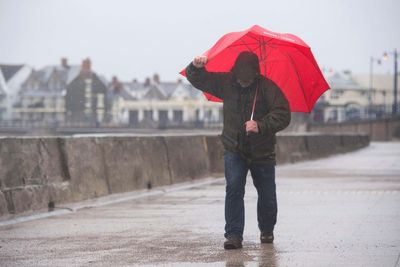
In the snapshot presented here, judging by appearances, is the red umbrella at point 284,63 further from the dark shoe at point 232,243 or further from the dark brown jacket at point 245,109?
the dark shoe at point 232,243

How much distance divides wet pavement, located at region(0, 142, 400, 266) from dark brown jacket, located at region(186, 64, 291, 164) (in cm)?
86

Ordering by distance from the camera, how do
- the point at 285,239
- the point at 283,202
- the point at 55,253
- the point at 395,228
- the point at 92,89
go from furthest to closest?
the point at 92,89, the point at 283,202, the point at 395,228, the point at 285,239, the point at 55,253

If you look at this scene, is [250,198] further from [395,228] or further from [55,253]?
[55,253]

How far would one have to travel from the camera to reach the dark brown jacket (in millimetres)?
9312

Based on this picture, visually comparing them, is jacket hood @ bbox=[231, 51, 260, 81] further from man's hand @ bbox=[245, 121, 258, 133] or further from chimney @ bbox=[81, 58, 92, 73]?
chimney @ bbox=[81, 58, 92, 73]

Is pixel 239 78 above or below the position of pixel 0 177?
above

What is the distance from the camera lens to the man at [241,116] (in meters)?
9.25

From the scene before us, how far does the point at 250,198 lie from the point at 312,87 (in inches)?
215

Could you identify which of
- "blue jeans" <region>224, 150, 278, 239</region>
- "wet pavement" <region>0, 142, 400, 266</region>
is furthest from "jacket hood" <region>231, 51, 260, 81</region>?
"wet pavement" <region>0, 142, 400, 266</region>

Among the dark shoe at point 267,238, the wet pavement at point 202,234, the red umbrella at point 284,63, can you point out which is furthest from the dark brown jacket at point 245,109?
the wet pavement at point 202,234

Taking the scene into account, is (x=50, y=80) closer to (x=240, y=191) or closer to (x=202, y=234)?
(x=202, y=234)

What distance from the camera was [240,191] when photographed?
9.38 meters

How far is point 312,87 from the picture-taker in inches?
403

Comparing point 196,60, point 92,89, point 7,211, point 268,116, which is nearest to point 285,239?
point 268,116
